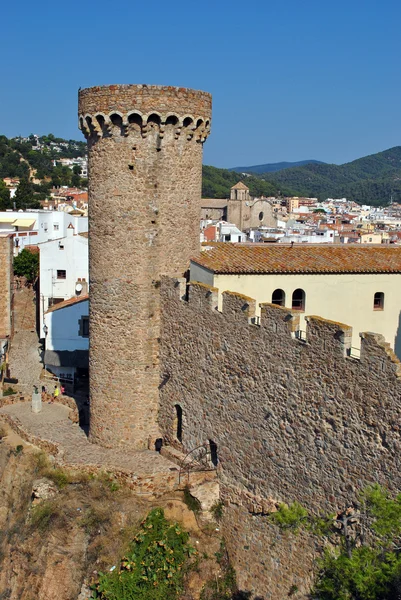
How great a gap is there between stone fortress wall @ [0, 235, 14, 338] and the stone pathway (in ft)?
37.9

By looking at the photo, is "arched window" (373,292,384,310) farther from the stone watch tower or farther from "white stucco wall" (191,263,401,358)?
the stone watch tower

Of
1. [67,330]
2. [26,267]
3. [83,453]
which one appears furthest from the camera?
[26,267]

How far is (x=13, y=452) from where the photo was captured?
20062 mm

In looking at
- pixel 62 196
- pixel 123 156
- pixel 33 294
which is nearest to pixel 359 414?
pixel 123 156

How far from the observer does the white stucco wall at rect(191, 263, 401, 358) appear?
62.2ft

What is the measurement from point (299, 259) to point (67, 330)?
39.9 feet

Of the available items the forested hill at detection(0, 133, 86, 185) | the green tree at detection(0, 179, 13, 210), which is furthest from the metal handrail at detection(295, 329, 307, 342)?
the forested hill at detection(0, 133, 86, 185)

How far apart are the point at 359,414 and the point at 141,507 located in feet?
22.3

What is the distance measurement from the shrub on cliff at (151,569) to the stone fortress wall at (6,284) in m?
19.9

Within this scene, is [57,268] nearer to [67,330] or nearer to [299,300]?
[67,330]

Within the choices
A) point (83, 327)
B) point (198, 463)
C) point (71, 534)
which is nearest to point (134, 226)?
point (198, 463)

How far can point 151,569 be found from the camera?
15.5m

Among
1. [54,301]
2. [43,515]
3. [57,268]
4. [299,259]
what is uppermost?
[299,259]

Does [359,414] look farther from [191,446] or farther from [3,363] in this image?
[3,363]
